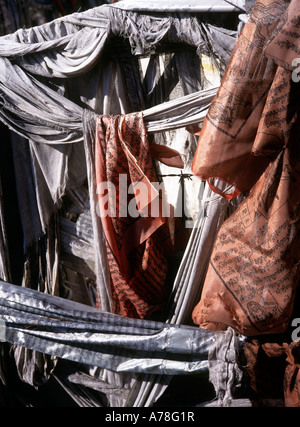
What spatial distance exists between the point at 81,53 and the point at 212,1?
0.57 metres

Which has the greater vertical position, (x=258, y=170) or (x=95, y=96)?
(x=95, y=96)

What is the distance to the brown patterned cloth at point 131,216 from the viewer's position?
182cm

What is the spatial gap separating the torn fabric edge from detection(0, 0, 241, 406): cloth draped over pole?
0.10 ft

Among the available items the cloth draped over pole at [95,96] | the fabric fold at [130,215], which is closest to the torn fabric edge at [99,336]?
the cloth draped over pole at [95,96]

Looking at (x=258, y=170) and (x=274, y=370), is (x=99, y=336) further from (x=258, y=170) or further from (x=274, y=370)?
(x=258, y=170)

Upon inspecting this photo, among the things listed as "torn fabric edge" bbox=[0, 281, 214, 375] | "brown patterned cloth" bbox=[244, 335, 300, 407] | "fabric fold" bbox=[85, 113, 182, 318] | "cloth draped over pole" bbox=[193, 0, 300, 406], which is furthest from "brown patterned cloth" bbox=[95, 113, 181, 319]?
"brown patterned cloth" bbox=[244, 335, 300, 407]

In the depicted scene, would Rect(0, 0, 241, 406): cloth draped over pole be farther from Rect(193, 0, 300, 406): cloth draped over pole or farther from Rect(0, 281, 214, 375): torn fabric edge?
Rect(193, 0, 300, 406): cloth draped over pole

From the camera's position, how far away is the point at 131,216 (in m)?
1.94

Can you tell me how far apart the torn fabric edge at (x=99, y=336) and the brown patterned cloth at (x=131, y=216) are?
0.57 ft

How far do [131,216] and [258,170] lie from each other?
2.09ft

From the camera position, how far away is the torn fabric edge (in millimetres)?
1729

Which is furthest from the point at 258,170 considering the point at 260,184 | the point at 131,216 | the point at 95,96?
the point at 95,96

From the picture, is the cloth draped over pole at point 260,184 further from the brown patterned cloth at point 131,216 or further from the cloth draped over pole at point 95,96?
the brown patterned cloth at point 131,216
